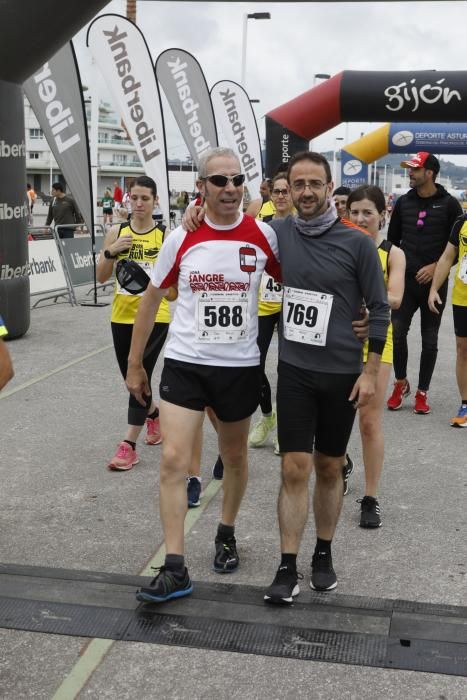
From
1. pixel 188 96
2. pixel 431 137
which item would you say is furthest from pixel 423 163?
pixel 431 137

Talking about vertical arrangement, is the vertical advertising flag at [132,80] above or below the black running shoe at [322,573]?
above

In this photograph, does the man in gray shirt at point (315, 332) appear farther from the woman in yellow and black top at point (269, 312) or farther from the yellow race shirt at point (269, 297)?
the yellow race shirt at point (269, 297)

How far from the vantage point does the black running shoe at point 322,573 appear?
4094mm

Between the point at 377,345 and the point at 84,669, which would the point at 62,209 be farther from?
the point at 84,669

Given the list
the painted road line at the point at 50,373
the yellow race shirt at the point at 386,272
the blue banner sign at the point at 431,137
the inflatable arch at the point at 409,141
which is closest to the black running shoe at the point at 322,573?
the yellow race shirt at the point at 386,272

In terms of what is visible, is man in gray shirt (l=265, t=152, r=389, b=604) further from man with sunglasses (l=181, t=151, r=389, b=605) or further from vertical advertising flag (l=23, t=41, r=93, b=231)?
vertical advertising flag (l=23, t=41, r=93, b=231)

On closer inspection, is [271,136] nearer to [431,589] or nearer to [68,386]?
[68,386]

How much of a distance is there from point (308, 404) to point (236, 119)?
19627 mm

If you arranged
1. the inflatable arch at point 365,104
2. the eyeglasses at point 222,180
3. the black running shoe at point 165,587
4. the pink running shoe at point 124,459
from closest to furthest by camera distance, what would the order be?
the black running shoe at point 165,587 < the eyeglasses at point 222,180 < the pink running shoe at point 124,459 < the inflatable arch at point 365,104

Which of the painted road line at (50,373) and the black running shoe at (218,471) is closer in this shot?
the black running shoe at (218,471)

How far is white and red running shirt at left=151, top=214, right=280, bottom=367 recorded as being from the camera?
157 inches

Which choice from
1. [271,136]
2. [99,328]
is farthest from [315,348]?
[271,136]

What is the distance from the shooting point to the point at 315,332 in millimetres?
3902

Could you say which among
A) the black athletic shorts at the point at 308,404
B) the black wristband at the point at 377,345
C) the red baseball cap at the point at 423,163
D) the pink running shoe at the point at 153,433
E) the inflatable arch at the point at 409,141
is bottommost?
the pink running shoe at the point at 153,433
